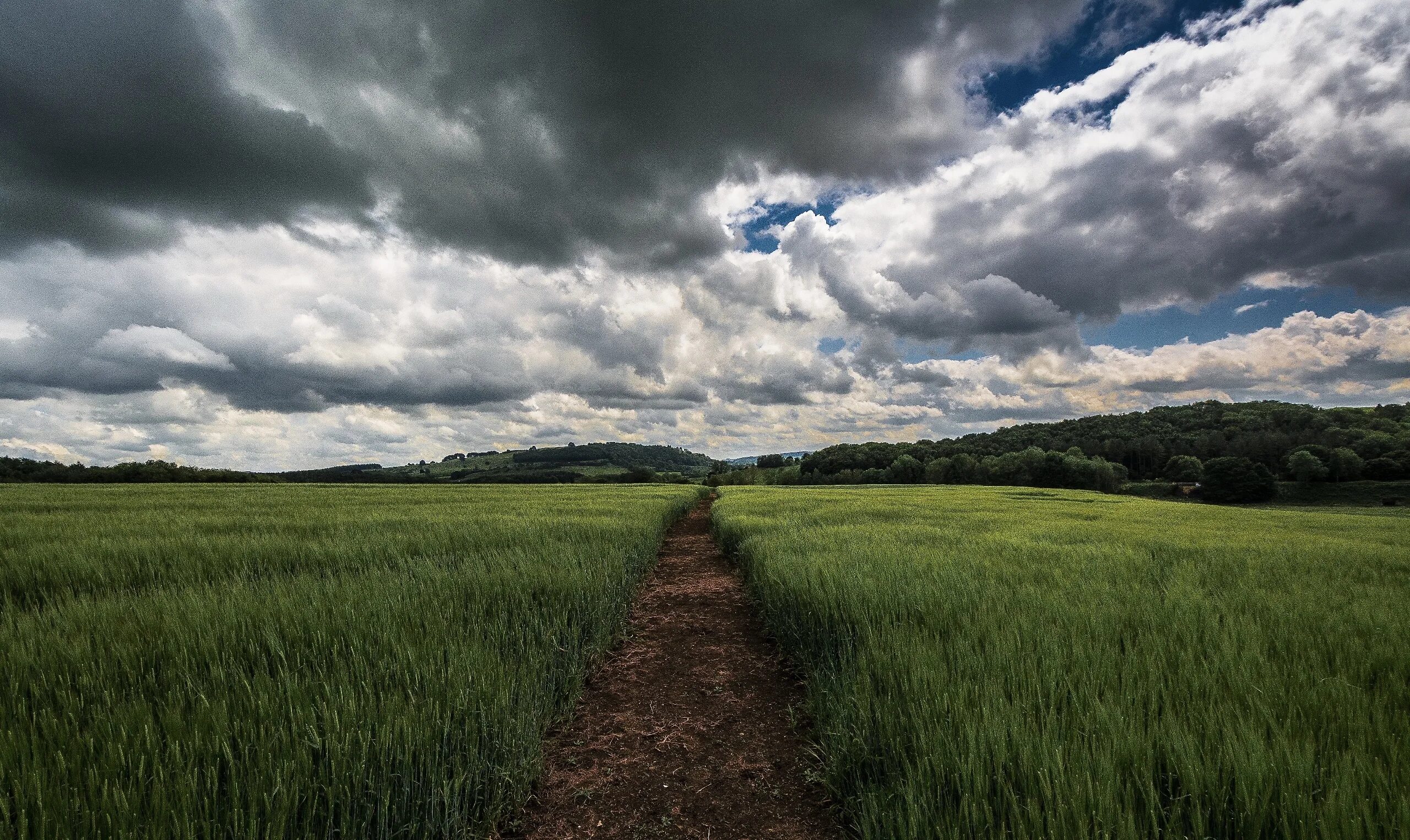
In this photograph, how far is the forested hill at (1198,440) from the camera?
7869cm

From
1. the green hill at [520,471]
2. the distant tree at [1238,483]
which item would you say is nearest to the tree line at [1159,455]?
the distant tree at [1238,483]

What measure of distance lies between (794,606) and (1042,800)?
3.36 metres

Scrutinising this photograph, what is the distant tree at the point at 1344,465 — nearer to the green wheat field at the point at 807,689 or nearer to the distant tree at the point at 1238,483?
the distant tree at the point at 1238,483

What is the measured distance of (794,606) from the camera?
529cm

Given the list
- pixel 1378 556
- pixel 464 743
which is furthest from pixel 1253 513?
pixel 464 743

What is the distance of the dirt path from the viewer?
287 centimetres

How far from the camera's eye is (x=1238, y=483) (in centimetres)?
7156

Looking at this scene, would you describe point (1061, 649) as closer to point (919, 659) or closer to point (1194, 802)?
point (919, 659)

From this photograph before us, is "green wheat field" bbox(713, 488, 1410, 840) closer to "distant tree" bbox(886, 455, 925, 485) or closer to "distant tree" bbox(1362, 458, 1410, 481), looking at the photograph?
"distant tree" bbox(886, 455, 925, 485)

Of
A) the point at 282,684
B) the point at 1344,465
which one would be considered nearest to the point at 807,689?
the point at 282,684

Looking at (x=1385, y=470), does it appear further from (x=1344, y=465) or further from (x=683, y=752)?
(x=683, y=752)

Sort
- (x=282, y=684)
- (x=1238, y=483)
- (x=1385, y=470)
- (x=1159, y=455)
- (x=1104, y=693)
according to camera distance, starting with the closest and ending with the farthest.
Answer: (x=1104, y=693) → (x=282, y=684) → (x=1238, y=483) → (x=1385, y=470) → (x=1159, y=455)

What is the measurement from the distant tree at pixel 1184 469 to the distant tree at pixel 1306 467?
10.1 meters

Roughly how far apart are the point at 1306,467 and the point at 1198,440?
22723 millimetres
